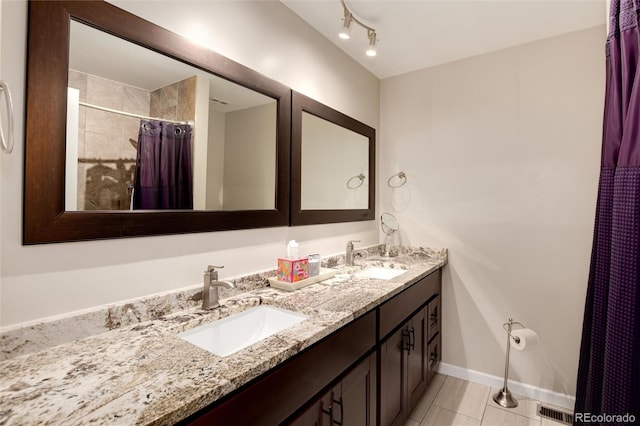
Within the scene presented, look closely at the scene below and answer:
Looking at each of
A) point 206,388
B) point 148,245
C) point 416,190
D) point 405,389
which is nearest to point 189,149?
point 148,245

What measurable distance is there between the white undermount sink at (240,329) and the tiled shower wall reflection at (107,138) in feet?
1.84

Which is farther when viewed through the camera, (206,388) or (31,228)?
(31,228)

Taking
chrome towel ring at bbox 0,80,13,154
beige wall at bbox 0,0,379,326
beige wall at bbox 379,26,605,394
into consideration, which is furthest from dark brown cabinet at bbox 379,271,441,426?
chrome towel ring at bbox 0,80,13,154

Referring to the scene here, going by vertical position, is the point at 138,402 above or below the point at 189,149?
below

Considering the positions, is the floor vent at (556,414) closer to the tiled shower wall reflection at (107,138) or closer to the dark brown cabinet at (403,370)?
the dark brown cabinet at (403,370)

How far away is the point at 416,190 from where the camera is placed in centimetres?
268

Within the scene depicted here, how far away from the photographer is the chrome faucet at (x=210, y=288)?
1.31 metres

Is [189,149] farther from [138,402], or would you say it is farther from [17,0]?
[138,402]

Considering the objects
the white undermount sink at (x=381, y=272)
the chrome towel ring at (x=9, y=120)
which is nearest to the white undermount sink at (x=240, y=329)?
the chrome towel ring at (x=9, y=120)

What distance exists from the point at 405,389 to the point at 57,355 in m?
1.68

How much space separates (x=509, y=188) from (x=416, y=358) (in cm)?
138

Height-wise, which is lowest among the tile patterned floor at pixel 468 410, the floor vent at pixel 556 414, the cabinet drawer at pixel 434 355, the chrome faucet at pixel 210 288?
the tile patterned floor at pixel 468 410

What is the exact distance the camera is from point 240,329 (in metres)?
1.35

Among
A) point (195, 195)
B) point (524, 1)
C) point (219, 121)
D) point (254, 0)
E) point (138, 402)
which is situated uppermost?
point (524, 1)
